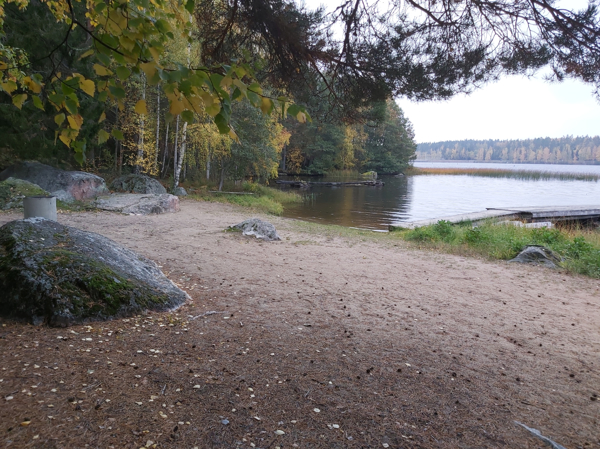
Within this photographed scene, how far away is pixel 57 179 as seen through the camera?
12516 millimetres

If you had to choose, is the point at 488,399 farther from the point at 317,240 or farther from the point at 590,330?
the point at 317,240

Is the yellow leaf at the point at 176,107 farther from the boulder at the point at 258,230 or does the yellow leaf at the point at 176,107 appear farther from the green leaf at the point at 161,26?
the boulder at the point at 258,230

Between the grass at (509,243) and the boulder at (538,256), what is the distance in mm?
187

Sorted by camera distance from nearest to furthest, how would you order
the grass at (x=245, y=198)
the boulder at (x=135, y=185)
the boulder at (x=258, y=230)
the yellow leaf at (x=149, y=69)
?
the yellow leaf at (x=149, y=69), the boulder at (x=258, y=230), the boulder at (x=135, y=185), the grass at (x=245, y=198)

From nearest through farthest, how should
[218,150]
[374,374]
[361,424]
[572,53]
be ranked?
[361,424] < [374,374] < [572,53] < [218,150]

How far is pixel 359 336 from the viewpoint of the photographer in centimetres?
380

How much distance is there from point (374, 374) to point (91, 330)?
2.22m

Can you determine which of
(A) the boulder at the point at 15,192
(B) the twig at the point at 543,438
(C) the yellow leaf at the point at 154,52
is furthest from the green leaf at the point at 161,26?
(A) the boulder at the point at 15,192

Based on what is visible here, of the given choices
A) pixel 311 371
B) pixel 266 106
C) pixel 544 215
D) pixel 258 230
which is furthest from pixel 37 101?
pixel 544 215

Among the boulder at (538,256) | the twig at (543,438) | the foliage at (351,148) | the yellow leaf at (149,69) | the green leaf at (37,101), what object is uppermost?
the foliage at (351,148)

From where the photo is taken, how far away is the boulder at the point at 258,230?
344 inches

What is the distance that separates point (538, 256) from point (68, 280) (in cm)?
809

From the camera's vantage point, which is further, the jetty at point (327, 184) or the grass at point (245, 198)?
the jetty at point (327, 184)

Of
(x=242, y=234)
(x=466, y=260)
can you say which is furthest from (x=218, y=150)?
(x=466, y=260)
